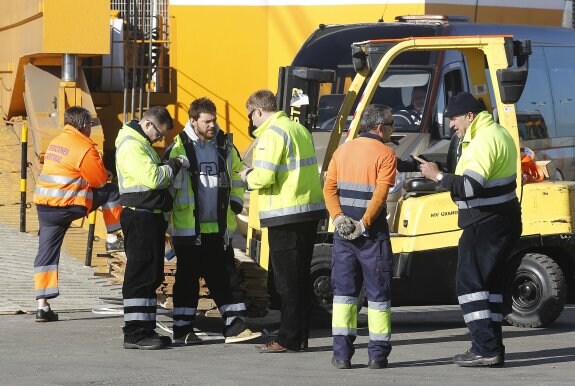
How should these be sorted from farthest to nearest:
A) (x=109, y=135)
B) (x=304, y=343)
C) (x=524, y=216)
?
1. (x=109, y=135)
2. (x=524, y=216)
3. (x=304, y=343)

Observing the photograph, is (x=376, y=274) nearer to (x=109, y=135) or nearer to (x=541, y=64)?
(x=541, y=64)

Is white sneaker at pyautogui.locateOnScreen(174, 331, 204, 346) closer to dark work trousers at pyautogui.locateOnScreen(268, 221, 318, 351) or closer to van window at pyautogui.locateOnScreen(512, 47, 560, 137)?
dark work trousers at pyautogui.locateOnScreen(268, 221, 318, 351)

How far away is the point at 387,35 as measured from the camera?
55.2 feet

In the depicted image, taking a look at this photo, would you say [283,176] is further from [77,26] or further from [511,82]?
[77,26]

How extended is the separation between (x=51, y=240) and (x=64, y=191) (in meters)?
0.43

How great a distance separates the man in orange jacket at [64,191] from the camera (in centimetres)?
1210

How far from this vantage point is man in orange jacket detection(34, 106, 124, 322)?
12.1 m

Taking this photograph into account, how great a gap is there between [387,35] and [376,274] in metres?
7.15

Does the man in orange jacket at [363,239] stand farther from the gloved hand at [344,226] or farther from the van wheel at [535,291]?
the van wheel at [535,291]

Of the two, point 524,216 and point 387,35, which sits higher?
point 387,35

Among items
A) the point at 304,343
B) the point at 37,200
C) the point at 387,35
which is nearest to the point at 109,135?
the point at 387,35

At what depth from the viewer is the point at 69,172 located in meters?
12.1

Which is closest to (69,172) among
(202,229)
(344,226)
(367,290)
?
(202,229)

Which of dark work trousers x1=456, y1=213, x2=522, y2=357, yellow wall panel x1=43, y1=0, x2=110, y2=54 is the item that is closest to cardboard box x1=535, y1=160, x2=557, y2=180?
dark work trousers x1=456, y1=213, x2=522, y2=357
